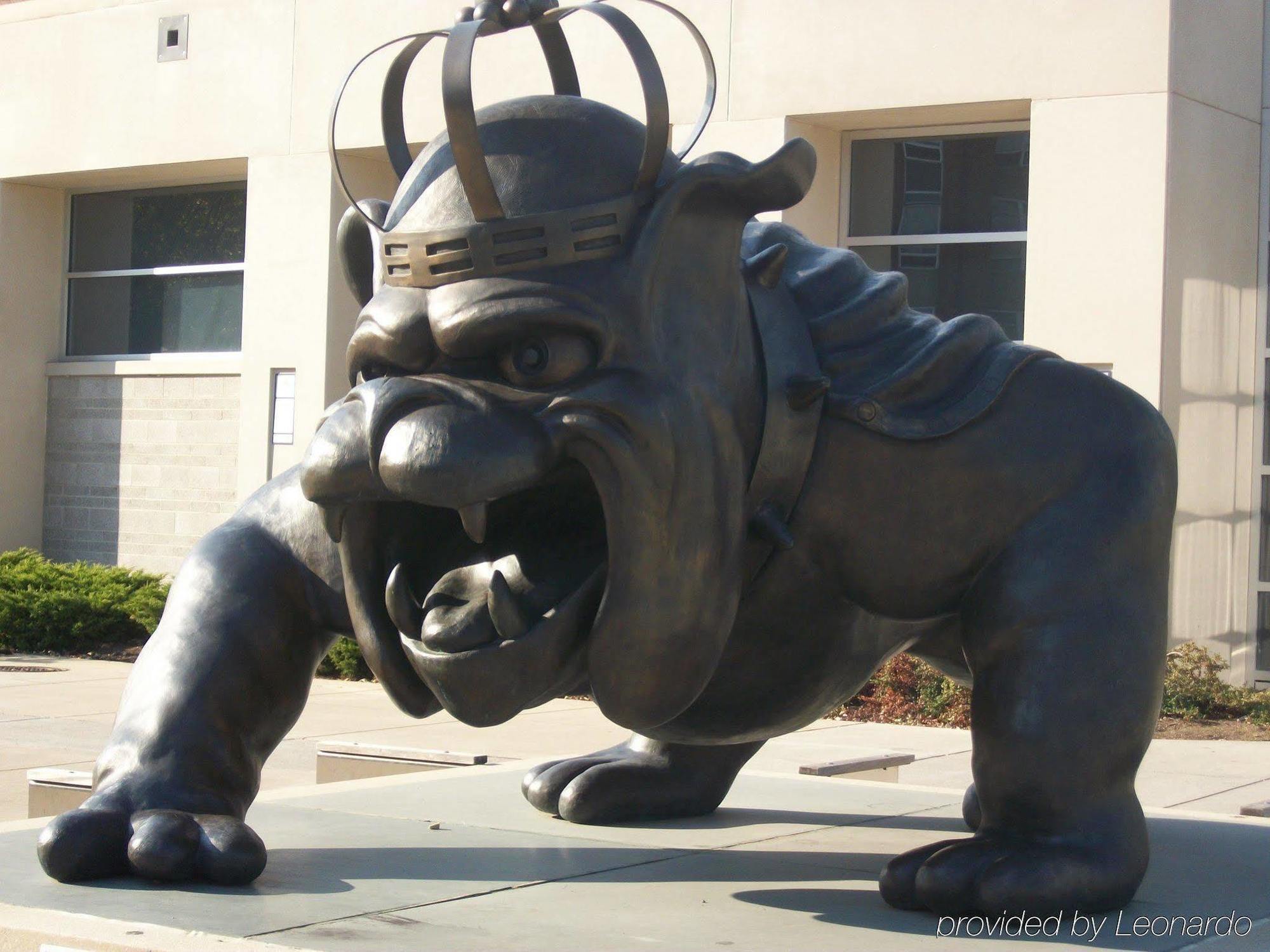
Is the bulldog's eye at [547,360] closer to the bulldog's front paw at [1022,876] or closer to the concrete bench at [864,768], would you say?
the bulldog's front paw at [1022,876]

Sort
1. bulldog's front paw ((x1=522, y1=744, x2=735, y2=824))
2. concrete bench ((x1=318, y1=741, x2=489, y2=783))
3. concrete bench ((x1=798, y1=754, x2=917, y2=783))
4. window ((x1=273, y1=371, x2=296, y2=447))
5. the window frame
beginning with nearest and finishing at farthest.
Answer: bulldog's front paw ((x1=522, y1=744, x2=735, y2=824)) → concrete bench ((x1=318, y1=741, x2=489, y2=783)) → concrete bench ((x1=798, y1=754, x2=917, y2=783)) → window ((x1=273, y1=371, x2=296, y2=447)) → the window frame

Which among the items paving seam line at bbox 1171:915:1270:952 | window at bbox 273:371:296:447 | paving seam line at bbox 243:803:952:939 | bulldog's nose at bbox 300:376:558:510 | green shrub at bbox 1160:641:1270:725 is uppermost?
window at bbox 273:371:296:447

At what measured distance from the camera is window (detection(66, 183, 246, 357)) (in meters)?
15.8

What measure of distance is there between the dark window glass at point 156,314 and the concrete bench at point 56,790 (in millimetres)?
10626

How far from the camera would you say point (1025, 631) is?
318 cm

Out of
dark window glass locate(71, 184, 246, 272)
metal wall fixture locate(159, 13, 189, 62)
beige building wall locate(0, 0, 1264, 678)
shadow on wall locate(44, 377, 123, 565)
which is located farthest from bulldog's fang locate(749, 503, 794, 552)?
shadow on wall locate(44, 377, 123, 565)

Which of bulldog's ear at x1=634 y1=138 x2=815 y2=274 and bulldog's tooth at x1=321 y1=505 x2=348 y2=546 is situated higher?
bulldog's ear at x1=634 y1=138 x2=815 y2=274

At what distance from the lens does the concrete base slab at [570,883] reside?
3.00 m

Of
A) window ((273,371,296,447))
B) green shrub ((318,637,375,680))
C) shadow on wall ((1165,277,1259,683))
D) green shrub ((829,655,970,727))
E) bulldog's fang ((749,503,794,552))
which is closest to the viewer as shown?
bulldog's fang ((749,503,794,552))

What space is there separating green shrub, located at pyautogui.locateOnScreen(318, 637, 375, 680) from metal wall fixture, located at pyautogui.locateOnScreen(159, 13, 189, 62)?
6.08 meters

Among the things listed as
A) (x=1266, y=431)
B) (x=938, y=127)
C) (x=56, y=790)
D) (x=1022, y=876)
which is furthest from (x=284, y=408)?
(x=1022, y=876)

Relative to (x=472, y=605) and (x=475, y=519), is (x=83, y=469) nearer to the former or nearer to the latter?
(x=472, y=605)

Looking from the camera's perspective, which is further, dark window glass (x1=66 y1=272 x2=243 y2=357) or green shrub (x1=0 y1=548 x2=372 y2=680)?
dark window glass (x1=66 y1=272 x2=243 y2=357)

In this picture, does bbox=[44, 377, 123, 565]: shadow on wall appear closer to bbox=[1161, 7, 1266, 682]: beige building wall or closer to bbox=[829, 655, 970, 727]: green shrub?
bbox=[829, 655, 970, 727]: green shrub
